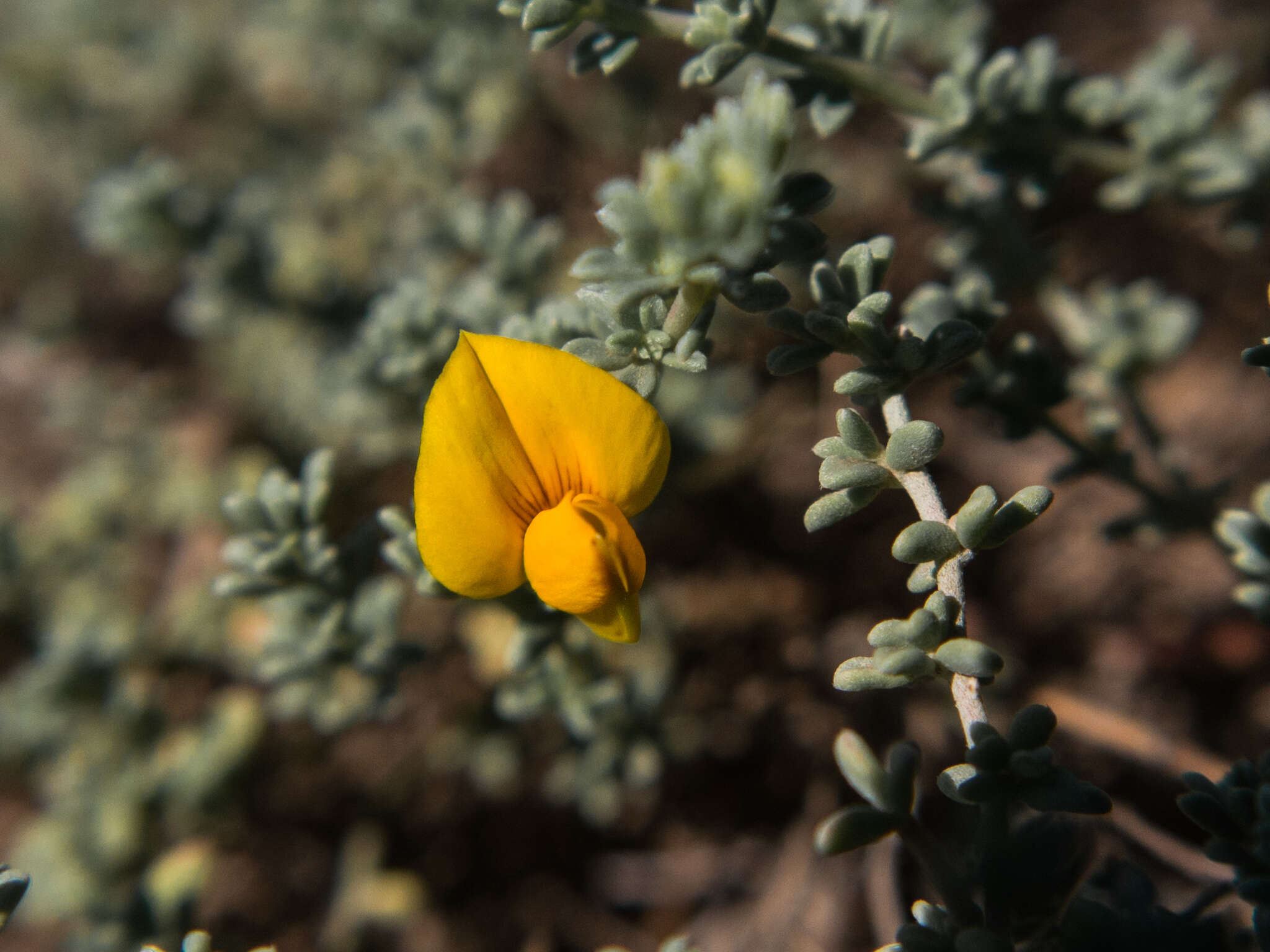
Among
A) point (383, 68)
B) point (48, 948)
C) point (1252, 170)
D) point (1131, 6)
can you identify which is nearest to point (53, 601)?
point (48, 948)

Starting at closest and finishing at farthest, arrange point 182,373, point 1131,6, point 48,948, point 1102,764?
point 1102,764 → point 48,948 → point 1131,6 → point 182,373

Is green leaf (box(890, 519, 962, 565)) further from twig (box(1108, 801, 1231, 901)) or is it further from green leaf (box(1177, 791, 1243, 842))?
twig (box(1108, 801, 1231, 901))

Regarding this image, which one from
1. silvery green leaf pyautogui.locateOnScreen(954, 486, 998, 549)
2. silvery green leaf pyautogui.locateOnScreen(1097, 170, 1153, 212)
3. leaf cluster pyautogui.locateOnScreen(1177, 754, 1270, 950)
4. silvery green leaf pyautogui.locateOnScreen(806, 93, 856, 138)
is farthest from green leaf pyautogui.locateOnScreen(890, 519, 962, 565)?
silvery green leaf pyautogui.locateOnScreen(1097, 170, 1153, 212)

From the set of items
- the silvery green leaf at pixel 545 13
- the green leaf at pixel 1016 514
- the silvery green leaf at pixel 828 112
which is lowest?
the green leaf at pixel 1016 514

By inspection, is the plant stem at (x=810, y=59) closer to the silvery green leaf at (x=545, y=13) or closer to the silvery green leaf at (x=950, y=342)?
the silvery green leaf at (x=545, y=13)

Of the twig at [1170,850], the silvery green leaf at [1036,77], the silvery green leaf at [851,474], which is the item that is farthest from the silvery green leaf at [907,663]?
the silvery green leaf at [1036,77]

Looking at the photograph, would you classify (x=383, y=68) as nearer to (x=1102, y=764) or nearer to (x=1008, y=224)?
(x=1008, y=224)

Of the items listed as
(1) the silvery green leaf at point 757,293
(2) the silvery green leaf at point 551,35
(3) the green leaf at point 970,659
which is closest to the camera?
(3) the green leaf at point 970,659

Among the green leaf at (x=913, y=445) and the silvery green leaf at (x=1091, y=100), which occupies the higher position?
the silvery green leaf at (x=1091, y=100)
